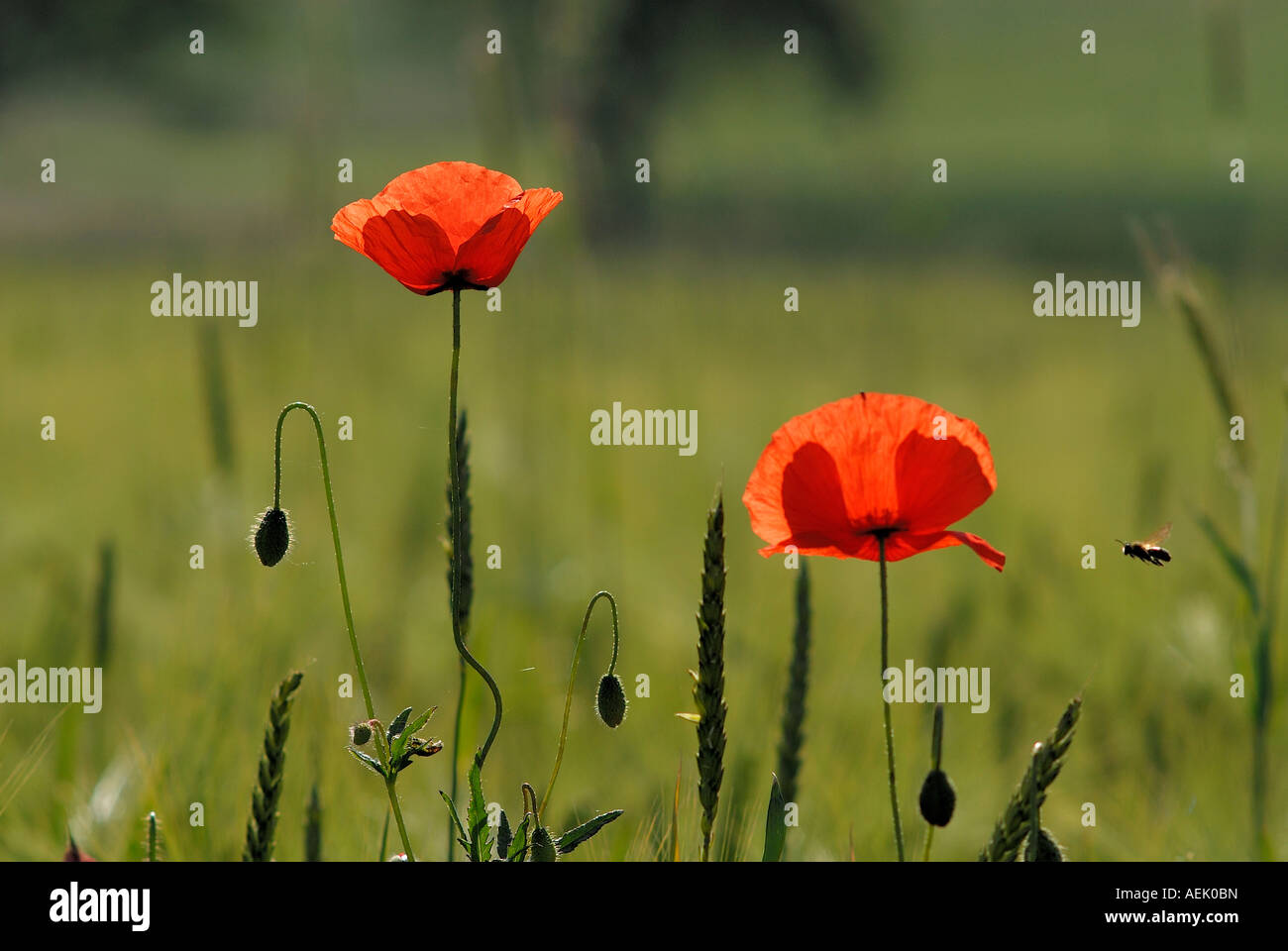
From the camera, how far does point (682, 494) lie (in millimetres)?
3441

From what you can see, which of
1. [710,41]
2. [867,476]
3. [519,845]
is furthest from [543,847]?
[710,41]

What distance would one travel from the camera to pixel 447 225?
691 mm

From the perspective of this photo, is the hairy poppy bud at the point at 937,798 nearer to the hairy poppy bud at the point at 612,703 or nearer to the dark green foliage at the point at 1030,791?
the dark green foliage at the point at 1030,791

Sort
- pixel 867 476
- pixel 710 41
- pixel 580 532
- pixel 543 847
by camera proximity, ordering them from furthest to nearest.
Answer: pixel 710 41 → pixel 580 532 → pixel 867 476 → pixel 543 847

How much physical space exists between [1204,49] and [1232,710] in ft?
3.58

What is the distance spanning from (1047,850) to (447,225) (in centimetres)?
51

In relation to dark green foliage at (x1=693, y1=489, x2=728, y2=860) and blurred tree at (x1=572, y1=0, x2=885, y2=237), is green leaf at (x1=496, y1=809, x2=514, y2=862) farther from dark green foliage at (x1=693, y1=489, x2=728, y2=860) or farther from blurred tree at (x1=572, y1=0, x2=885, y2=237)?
blurred tree at (x1=572, y1=0, x2=885, y2=237)

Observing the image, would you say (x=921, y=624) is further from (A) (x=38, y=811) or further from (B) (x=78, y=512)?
(B) (x=78, y=512)

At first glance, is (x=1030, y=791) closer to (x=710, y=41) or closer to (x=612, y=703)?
(x=612, y=703)

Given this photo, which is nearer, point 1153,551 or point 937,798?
point 937,798

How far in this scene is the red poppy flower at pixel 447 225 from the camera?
26.4 inches

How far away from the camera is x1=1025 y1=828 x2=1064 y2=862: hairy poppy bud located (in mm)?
670

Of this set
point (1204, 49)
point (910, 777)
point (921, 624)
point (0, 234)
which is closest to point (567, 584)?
point (921, 624)

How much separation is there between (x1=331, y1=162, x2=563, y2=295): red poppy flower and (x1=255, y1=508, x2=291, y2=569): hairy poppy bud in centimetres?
17
